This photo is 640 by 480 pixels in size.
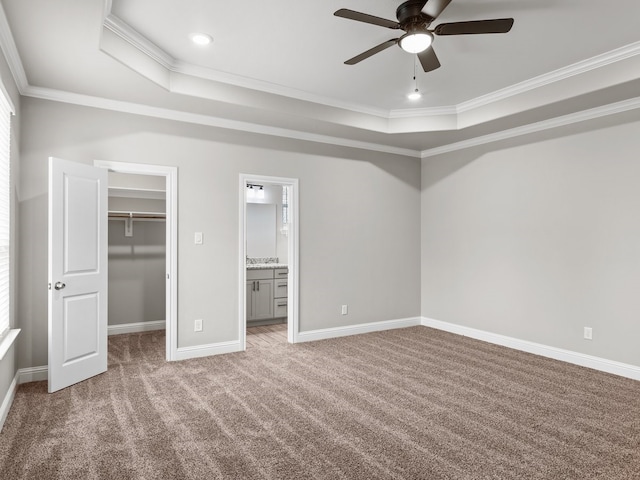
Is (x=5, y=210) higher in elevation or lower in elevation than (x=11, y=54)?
lower

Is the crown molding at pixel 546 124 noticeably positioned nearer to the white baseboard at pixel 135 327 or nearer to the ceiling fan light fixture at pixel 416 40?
the ceiling fan light fixture at pixel 416 40

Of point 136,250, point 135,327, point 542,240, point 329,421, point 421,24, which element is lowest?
point 329,421

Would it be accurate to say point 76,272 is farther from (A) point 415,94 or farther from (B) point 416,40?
(A) point 415,94

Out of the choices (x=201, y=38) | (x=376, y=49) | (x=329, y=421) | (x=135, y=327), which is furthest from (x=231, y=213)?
(x=329, y=421)

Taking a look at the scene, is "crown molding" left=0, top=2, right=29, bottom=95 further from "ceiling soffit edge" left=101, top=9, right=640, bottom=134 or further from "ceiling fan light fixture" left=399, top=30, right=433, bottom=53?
"ceiling fan light fixture" left=399, top=30, right=433, bottom=53

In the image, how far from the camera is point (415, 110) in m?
5.01

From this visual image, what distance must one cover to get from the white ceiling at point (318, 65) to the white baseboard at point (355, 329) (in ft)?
8.26

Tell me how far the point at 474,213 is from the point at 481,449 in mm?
3498

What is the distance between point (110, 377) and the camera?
148 inches

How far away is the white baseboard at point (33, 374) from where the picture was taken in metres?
3.58

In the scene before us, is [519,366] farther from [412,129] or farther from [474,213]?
[412,129]

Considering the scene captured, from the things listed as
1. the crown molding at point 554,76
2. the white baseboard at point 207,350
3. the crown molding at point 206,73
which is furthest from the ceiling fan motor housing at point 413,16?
the white baseboard at point 207,350

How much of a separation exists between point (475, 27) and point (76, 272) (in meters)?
3.68

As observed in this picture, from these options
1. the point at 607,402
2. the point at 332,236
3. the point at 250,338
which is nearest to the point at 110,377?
the point at 250,338
